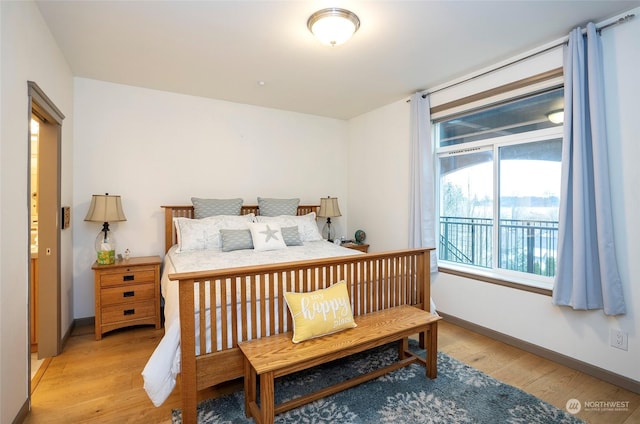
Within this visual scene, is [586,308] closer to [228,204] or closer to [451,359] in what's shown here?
[451,359]

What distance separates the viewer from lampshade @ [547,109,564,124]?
258cm

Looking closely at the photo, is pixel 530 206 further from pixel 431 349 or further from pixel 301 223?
pixel 301 223

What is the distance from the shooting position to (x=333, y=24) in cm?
213

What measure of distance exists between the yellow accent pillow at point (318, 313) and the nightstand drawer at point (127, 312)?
6.53 feet

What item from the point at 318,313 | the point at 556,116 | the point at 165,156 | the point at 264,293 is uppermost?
the point at 556,116

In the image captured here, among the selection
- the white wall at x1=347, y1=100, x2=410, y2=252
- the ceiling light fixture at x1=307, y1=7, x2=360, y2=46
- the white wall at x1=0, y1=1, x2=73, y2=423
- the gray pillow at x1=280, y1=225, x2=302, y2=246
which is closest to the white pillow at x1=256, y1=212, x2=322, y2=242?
the gray pillow at x1=280, y1=225, x2=302, y2=246

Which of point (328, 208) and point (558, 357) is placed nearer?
point (558, 357)

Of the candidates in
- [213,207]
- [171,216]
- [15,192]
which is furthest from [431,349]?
[171,216]

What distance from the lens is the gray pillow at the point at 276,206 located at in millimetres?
3934

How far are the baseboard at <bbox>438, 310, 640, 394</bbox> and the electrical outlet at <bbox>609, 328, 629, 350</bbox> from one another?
0.67 ft

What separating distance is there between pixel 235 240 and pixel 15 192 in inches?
65.9

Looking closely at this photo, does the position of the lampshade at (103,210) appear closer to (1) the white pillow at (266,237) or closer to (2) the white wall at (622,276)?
(1) the white pillow at (266,237)

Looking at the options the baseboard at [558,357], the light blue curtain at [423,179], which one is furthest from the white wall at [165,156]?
the baseboard at [558,357]

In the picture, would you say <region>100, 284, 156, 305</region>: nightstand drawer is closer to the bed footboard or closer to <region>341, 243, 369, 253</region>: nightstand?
the bed footboard
